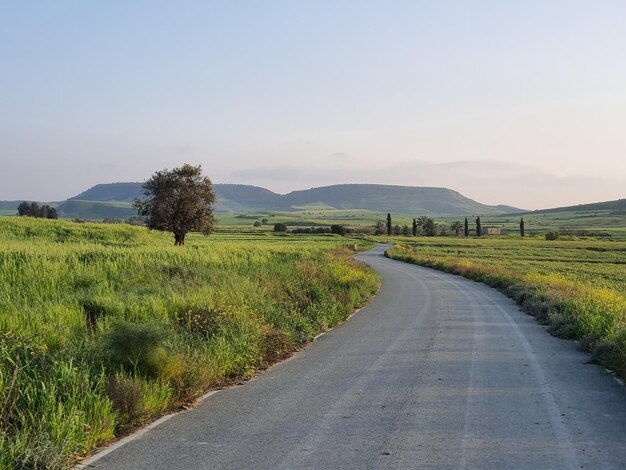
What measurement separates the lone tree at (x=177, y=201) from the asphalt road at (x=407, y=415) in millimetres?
31348

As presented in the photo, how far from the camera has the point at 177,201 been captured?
41812 mm

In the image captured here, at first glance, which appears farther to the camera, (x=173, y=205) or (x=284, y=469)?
(x=173, y=205)

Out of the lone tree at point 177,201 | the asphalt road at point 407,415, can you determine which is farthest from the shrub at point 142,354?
the lone tree at point 177,201

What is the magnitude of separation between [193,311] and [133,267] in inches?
297

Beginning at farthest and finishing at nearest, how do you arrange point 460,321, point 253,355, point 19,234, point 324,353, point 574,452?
point 19,234
point 460,321
point 324,353
point 253,355
point 574,452

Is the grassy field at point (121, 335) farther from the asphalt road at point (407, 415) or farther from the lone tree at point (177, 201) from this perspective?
the lone tree at point (177, 201)

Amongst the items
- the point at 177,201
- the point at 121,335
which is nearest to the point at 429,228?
the point at 177,201

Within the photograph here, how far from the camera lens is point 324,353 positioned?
11.1 m

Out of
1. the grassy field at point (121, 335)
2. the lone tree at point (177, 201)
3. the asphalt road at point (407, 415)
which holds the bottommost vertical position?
the asphalt road at point (407, 415)

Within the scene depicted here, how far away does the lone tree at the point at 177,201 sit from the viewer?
41.5 m

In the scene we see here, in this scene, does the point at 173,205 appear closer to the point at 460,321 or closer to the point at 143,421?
the point at 460,321

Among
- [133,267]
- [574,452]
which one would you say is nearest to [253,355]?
[574,452]

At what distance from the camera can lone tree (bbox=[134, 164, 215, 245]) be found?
136 ft

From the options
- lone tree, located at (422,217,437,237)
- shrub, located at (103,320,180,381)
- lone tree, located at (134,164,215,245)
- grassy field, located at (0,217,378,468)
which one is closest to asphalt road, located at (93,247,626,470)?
grassy field, located at (0,217,378,468)
